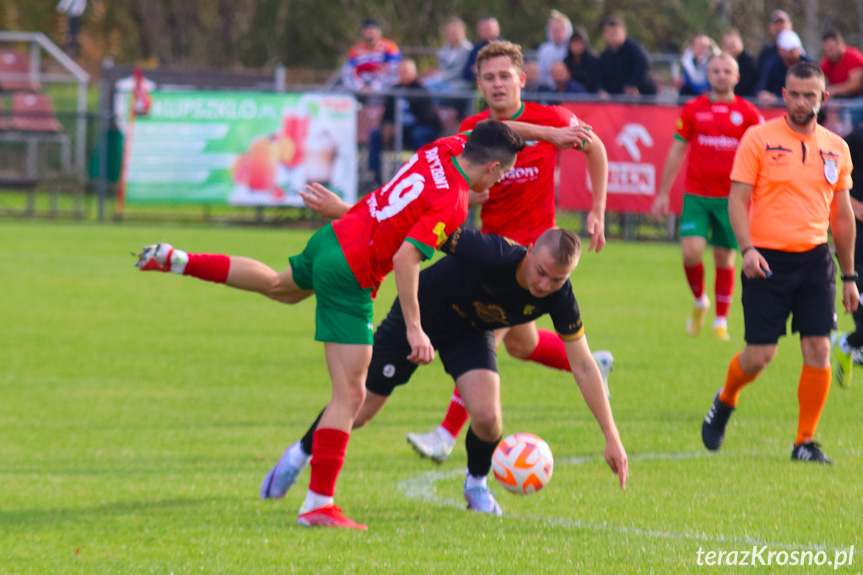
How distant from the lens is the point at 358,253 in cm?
549

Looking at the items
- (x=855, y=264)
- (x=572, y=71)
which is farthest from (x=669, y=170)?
(x=572, y=71)

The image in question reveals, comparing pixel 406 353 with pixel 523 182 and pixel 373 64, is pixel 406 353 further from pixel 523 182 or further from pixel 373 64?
pixel 373 64

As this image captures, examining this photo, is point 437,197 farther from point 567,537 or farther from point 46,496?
point 46,496

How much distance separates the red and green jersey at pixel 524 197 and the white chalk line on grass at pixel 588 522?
56.3 inches

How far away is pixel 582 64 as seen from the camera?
18.8 m

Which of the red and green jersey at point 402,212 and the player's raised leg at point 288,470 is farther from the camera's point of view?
the player's raised leg at point 288,470

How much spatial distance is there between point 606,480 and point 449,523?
1200 millimetres

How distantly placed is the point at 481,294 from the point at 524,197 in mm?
1584

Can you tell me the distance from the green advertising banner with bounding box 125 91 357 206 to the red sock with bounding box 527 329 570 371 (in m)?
12.4

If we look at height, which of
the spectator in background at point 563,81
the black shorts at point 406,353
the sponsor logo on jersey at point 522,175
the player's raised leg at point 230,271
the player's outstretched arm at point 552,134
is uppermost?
the spectator in background at point 563,81

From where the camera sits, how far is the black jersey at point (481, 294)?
546 cm

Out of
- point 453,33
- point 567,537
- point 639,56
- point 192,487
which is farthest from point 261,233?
point 567,537

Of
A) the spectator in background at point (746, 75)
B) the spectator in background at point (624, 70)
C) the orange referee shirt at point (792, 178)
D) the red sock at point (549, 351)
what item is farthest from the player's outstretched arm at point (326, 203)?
the spectator in background at point (624, 70)

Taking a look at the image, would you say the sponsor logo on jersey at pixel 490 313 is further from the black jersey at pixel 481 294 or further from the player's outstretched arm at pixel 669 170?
→ the player's outstretched arm at pixel 669 170
